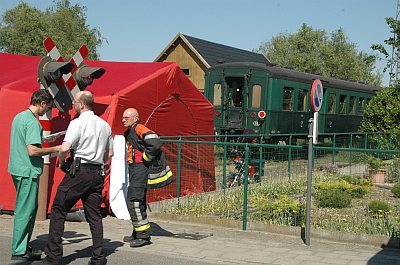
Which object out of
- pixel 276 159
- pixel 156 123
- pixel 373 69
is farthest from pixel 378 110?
pixel 373 69

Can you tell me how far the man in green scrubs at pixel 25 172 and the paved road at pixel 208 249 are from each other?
1.02 feet

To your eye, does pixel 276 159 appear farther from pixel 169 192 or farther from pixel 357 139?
pixel 357 139

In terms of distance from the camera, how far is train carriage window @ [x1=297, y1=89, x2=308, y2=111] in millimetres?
22203

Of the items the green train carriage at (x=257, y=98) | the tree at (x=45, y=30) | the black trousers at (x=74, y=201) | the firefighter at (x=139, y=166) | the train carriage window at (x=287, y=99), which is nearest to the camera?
the black trousers at (x=74, y=201)

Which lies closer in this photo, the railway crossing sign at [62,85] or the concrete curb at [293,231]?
the concrete curb at [293,231]

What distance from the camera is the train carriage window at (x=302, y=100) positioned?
22.2 m

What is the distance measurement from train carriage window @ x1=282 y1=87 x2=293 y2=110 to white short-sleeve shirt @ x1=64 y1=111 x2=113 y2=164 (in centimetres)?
1507

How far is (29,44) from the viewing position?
46.5 m

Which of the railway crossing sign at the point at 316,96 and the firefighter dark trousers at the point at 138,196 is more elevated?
the railway crossing sign at the point at 316,96

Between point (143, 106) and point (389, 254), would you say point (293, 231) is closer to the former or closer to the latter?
point (389, 254)

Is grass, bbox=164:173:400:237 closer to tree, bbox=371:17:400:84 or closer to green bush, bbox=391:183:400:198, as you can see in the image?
green bush, bbox=391:183:400:198

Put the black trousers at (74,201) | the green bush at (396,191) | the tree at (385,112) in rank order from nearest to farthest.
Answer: the black trousers at (74,201) → the green bush at (396,191) → the tree at (385,112)

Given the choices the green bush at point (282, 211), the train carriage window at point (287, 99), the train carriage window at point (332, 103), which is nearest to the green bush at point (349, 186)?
the green bush at point (282, 211)

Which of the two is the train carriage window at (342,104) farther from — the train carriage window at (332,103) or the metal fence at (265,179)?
the metal fence at (265,179)
